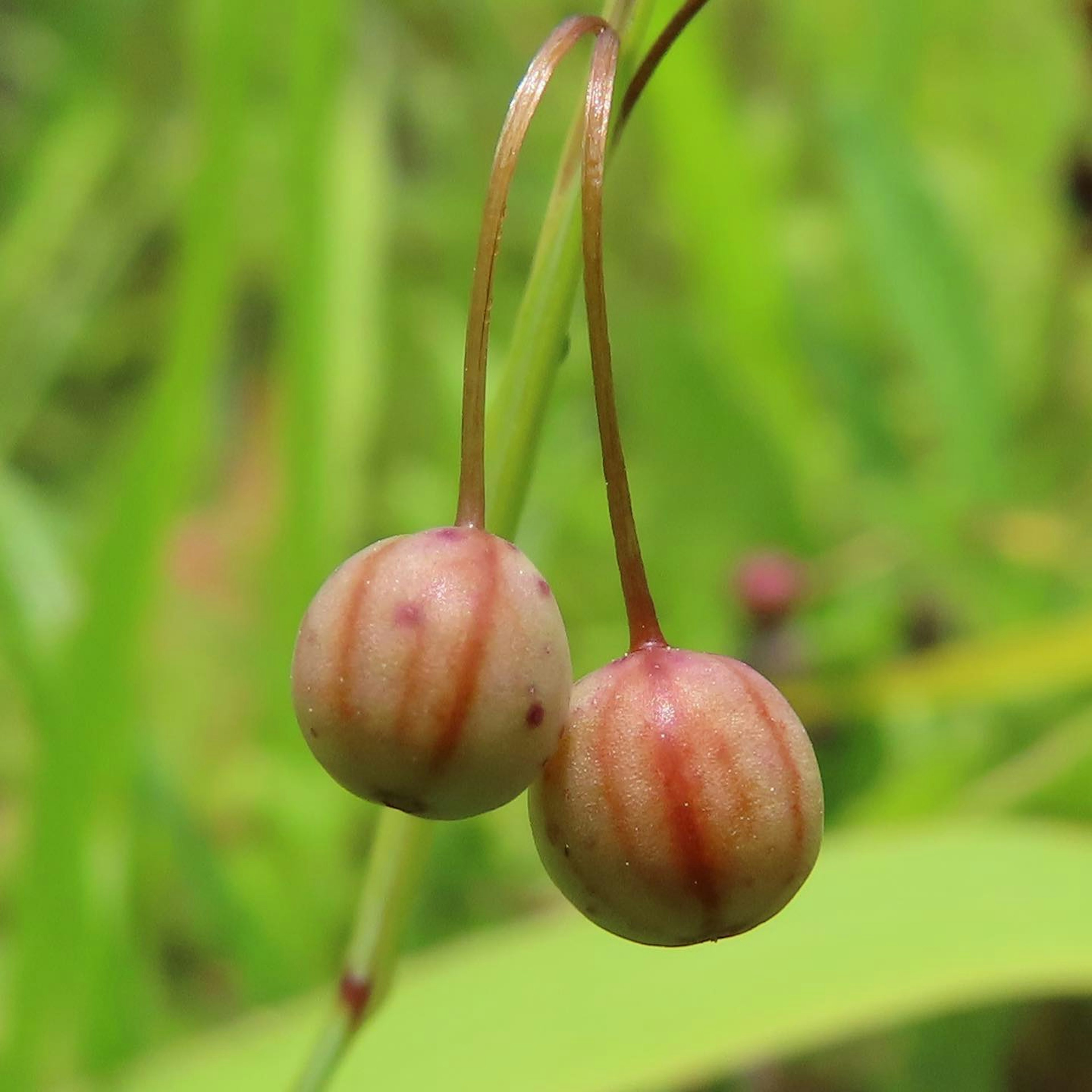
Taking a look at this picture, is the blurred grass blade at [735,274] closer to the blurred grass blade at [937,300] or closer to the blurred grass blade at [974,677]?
the blurred grass blade at [937,300]

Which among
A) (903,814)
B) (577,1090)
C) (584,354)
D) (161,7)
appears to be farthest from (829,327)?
(161,7)

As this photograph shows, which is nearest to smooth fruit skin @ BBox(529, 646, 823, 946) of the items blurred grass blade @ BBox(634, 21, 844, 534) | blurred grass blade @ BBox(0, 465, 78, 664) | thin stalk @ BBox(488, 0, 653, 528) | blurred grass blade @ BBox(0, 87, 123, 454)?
thin stalk @ BBox(488, 0, 653, 528)

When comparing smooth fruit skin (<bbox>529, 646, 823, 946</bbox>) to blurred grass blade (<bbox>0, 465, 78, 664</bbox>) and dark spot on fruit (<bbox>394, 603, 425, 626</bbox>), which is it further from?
blurred grass blade (<bbox>0, 465, 78, 664</bbox>)

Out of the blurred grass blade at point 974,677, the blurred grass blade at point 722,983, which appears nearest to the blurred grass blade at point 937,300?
the blurred grass blade at point 974,677

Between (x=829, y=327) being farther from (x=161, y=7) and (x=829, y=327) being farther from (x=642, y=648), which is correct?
(x=161, y=7)

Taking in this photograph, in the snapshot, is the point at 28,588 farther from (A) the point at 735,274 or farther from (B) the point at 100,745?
(A) the point at 735,274

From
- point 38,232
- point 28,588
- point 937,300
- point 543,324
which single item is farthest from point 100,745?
point 38,232

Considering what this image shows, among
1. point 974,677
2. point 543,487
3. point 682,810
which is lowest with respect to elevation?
point 543,487
